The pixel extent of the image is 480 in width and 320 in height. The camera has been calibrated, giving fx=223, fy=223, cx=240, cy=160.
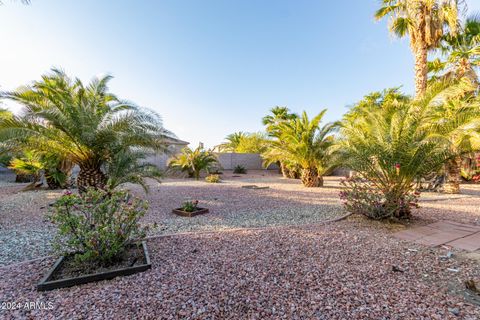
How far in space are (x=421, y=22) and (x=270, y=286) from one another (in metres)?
12.8

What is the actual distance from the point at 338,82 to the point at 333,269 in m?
13.7

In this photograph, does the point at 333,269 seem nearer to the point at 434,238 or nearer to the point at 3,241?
the point at 434,238

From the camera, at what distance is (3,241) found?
358 cm

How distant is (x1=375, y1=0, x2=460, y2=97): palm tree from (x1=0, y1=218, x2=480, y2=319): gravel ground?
29.7ft

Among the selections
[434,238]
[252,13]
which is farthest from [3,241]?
[252,13]

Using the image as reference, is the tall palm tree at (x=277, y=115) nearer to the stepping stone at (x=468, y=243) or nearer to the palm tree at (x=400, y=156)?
the palm tree at (x=400, y=156)

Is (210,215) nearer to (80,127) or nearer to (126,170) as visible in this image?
(126,170)

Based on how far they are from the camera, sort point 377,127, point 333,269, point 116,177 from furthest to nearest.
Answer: point 116,177 < point 377,127 < point 333,269

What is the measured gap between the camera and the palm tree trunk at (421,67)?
9867mm

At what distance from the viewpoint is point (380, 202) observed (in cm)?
461

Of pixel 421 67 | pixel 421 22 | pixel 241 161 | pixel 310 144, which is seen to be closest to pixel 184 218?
pixel 310 144

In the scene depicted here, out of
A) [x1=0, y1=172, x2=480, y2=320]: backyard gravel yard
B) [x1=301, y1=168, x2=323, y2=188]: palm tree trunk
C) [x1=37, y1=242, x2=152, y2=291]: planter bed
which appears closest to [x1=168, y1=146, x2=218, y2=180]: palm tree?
[x1=301, y1=168, x2=323, y2=188]: palm tree trunk

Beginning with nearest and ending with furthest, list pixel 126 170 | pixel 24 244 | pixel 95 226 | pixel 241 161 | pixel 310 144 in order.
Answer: pixel 95 226 → pixel 24 244 → pixel 126 170 → pixel 310 144 → pixel 241 161

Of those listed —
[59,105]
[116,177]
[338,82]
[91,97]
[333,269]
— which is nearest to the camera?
[333,269]
